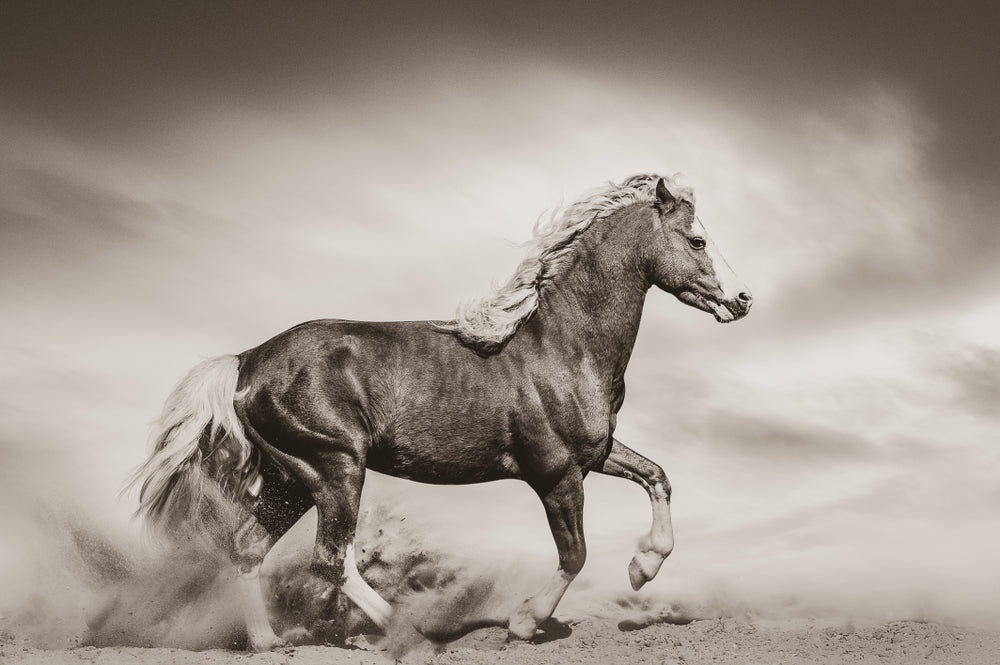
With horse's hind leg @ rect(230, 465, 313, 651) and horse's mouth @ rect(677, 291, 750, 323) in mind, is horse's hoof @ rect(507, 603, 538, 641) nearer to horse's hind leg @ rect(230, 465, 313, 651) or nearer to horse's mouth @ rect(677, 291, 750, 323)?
horse's hind leg @ rect(230, 465, 313, 651)

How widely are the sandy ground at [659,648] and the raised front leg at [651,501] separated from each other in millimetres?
511

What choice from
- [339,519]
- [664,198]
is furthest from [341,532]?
[664,198]

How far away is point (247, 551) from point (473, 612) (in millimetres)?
2001

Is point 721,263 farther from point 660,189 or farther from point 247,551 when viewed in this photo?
point 247,551

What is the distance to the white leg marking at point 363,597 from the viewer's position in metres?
6.69

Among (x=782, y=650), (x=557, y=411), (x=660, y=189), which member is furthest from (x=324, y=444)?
(x=782, y=650)

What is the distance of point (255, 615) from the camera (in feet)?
23.3

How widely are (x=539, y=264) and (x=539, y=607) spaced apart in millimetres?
2501

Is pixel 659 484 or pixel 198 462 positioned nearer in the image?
pixel 198 462

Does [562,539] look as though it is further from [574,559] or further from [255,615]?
[255,615]

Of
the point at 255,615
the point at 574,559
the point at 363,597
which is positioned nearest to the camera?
the point at 363,597

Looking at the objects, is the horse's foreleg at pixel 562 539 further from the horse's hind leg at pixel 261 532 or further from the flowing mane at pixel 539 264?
the horse's hind leg at pixel 261 532

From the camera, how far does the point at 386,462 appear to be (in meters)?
7.25

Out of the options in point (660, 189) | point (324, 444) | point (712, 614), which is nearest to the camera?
point (324, 444)
